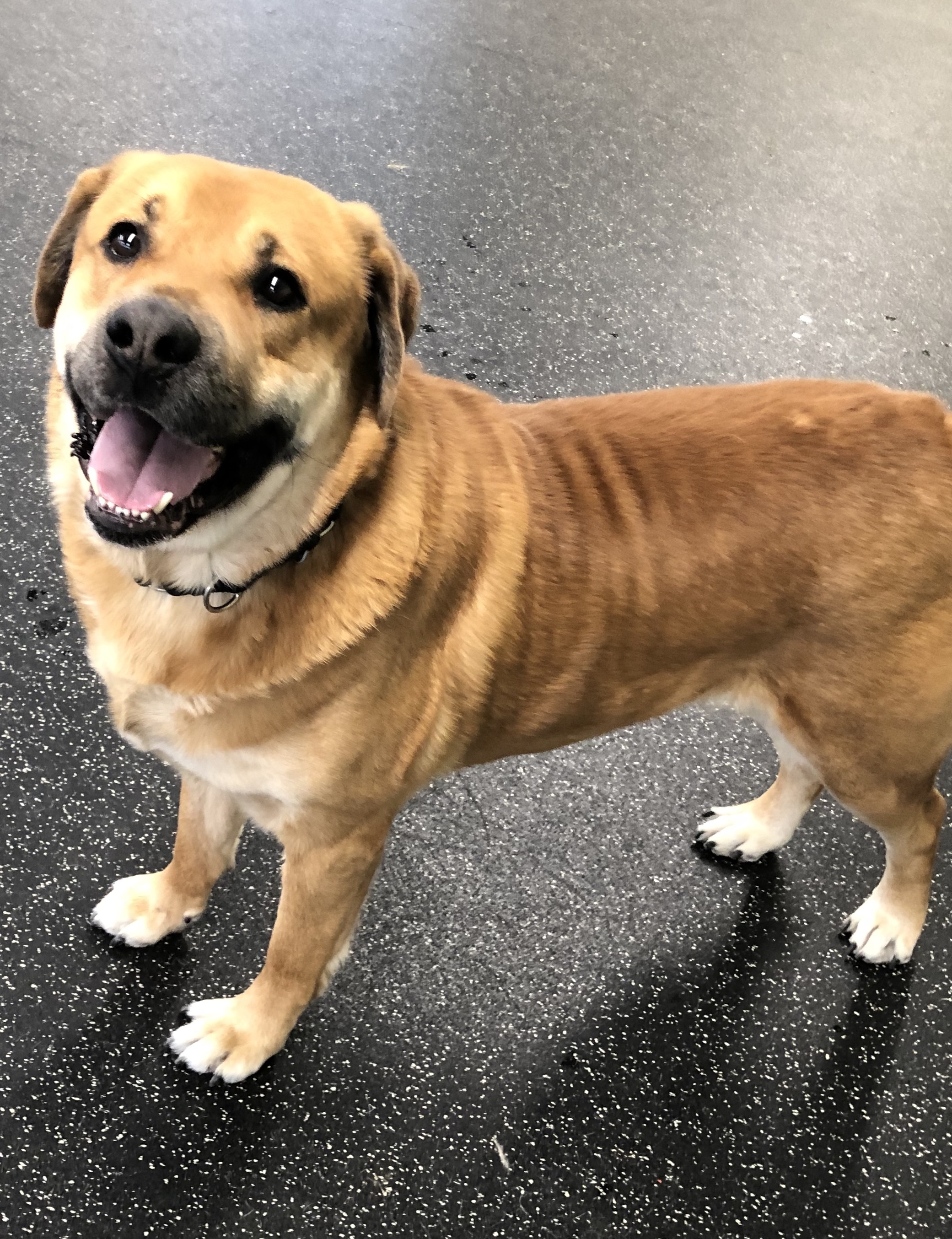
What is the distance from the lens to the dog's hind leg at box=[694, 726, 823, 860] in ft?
5.01

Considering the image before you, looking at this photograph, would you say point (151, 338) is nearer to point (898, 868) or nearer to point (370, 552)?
point (370, 552)

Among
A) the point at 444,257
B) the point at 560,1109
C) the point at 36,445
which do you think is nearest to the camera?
the point at 560,1109

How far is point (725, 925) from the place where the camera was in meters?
1.53

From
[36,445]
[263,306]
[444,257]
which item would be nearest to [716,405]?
[263,306]

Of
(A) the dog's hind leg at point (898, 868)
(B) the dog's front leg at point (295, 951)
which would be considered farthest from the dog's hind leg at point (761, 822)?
(B) the dog's front leg at point (295, 951)

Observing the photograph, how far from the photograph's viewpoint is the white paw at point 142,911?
1312 millimetres

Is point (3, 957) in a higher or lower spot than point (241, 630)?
lower

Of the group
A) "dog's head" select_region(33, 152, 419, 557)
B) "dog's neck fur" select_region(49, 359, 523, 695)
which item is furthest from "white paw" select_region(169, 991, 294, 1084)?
"dog's head" select_region(33, 152, 419, 557)

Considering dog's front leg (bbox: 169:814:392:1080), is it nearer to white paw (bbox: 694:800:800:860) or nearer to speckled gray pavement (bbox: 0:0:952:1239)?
speckled gray pavement (bbox: 0:0:952:1239)

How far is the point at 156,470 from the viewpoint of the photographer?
0.92 meters

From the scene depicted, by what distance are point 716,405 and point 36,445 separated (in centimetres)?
128

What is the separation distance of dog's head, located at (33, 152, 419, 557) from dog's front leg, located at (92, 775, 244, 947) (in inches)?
18.2

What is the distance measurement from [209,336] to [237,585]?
0.79 ft

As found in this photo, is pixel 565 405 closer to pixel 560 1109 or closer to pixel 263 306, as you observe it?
pixel 263 306
